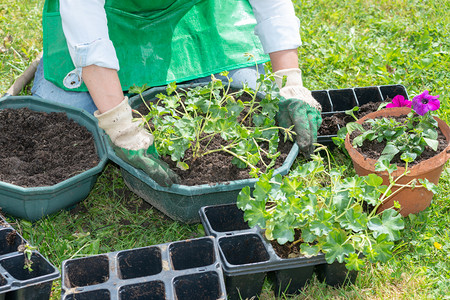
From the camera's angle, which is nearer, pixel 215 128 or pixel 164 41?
pixel 215 128

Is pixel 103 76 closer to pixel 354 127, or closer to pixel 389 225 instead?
pixel 354 127

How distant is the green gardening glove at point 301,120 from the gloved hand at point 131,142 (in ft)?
1.85

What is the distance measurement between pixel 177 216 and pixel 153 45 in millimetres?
1035

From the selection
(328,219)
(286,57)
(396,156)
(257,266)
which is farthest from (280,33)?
(257,266)

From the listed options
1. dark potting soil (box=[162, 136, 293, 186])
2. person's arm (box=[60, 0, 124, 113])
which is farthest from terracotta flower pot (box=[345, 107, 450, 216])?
person's arm (box=[60, 0, 124, 113])

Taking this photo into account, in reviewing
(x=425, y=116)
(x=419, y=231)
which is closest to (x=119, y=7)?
(x=425, y=116)

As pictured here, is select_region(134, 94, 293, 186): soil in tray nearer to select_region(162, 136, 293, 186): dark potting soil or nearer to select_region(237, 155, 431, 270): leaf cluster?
select_region(162, 136, 293, 186): dark potting soil

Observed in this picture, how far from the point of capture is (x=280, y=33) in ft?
8.32

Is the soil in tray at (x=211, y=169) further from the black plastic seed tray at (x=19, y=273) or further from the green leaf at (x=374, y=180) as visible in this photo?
the black plastic seed tray at (x=19, y=273)

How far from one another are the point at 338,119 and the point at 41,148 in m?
1.43

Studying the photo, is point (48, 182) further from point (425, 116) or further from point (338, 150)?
point (425, 116)

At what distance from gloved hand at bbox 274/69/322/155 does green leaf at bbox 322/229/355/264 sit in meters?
0.57

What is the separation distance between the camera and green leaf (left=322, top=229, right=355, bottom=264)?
181cm

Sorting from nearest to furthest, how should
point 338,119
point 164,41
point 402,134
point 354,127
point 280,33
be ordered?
point 402,134 < point 354,127 < point 280,33 < point 338,119 < point 164,41
